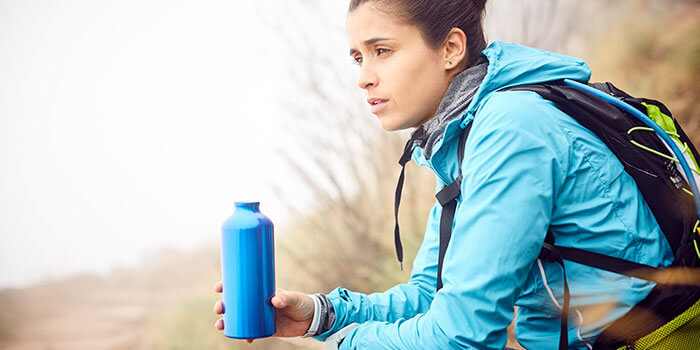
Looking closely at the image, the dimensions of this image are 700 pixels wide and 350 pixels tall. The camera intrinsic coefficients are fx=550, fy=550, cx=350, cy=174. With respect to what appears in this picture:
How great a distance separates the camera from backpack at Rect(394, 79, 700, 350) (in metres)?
1.15

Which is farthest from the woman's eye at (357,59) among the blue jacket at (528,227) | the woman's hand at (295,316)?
the woman's hand at (295,316)

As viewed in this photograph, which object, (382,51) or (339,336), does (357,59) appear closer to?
(382,51)

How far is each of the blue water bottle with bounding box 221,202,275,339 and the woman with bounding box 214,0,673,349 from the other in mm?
57

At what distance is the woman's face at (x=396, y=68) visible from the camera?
146cm

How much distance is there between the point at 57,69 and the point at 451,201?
3839 millimetres

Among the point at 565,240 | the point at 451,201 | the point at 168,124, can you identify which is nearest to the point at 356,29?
the point at 451,201

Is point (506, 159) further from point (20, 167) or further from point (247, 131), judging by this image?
point (20, 167)

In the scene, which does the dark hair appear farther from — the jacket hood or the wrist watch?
the wrist watch

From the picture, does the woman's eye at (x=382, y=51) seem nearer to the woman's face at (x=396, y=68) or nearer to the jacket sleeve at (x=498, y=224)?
the woman's face at (x=396, y=68)

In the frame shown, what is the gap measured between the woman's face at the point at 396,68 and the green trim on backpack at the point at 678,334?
2.48 ft

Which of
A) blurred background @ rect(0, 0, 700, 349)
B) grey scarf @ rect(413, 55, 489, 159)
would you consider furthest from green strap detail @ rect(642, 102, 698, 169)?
blurred background @ rect(0, 0, 700, 349)

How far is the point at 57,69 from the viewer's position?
4.19m

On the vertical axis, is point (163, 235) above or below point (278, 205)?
below

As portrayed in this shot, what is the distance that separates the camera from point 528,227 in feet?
3.58
